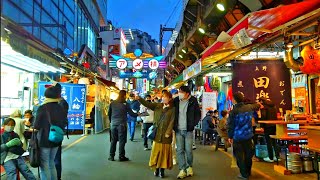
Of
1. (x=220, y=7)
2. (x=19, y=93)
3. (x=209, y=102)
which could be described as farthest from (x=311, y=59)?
(x=19, y=93)

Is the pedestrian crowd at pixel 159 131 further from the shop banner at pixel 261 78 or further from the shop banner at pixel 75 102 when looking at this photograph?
the shop banner at pixel 75 102

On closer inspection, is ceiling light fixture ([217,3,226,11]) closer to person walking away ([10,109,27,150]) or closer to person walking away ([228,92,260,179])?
person walking away ([228,92,260,179])

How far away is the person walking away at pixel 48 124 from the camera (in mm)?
5496

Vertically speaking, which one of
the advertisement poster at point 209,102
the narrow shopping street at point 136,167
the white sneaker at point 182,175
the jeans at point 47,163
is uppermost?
the advertisement poster at point 209,102

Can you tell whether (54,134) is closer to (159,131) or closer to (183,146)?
(159,131)

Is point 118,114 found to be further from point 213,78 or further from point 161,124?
point 213,78

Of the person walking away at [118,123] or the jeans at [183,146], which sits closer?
the jeans at [183,146]

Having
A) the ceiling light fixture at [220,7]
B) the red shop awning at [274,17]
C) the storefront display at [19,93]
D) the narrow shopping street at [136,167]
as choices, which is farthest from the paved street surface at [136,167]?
the ceiling light fixture at [220,7]

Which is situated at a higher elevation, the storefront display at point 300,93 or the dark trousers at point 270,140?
the storefront display at point 300,93

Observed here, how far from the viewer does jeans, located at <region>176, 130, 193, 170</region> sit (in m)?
7.46

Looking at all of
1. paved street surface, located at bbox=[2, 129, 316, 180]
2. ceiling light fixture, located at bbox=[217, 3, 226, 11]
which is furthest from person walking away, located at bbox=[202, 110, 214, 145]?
ceiling light fixture, located at bbox=[217, 3, 226, 11]

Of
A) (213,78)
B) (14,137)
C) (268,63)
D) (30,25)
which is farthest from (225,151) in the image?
(30,25)

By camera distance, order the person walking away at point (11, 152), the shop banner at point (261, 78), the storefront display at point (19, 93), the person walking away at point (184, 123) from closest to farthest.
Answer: the person walking away at point (11, 152), the person walking away at point (184, 123), the storefront display at point (19, 93), the shop banner at point (261, 78)

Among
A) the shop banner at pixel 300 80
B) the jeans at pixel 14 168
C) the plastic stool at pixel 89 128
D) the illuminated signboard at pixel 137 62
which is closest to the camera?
the jeans at pixel 14 168
